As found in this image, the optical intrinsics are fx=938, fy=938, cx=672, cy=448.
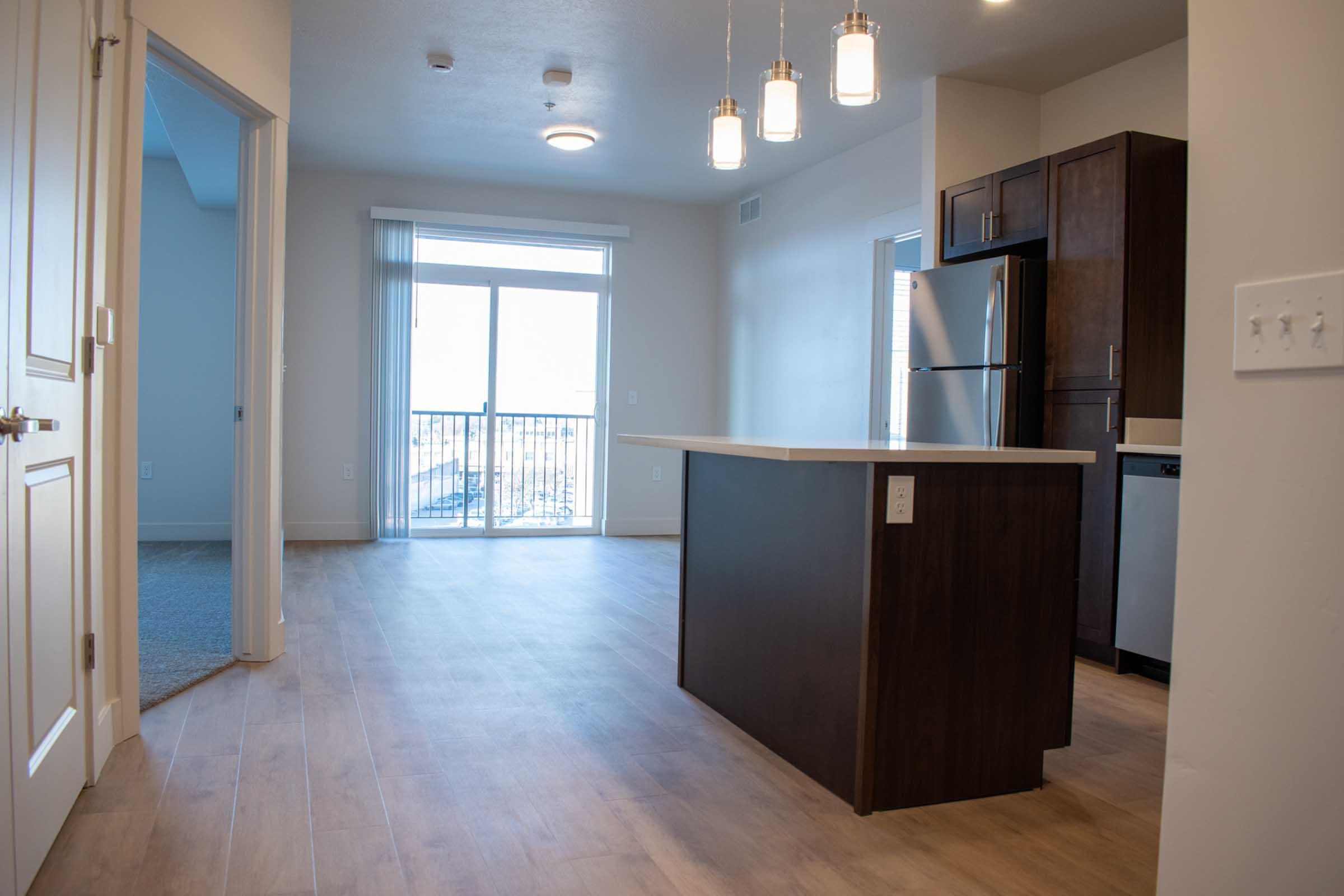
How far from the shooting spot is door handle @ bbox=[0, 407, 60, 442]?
1.57 m

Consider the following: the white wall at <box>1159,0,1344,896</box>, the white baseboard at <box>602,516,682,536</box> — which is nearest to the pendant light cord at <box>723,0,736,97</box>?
the white wall at <box>1159,0,1344,896</box>

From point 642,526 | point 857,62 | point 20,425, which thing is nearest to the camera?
point 20,425

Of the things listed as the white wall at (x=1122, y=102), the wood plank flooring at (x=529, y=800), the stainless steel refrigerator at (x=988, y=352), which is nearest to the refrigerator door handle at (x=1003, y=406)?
the stainless steel refrigerator at (x=988, y=352)

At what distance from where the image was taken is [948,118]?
14.9 ft

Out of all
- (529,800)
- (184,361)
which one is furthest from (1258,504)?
(184,361)

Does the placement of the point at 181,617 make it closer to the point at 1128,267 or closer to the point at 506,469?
the point at 506,469

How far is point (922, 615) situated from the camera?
7.28 feet

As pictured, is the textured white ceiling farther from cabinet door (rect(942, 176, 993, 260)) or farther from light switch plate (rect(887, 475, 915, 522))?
light switch plate (rect(887, 475, 915, 522))

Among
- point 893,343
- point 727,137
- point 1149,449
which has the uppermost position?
point 727,137

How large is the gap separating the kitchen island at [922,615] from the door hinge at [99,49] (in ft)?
5.97

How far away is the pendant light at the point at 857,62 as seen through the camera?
81.4 inches

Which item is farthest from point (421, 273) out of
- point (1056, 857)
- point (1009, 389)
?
point (1056, 857)

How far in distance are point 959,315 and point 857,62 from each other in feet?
7.59

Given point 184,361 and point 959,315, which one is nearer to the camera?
point 959,315
